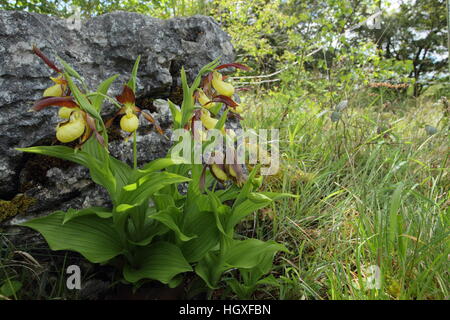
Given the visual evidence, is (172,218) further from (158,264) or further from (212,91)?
(212,91)

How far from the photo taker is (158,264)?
1041mm

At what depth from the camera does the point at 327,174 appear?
170 centimetres

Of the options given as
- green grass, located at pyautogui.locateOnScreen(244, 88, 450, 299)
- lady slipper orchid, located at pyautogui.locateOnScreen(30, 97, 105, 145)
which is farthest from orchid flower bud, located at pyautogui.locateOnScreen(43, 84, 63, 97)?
green grass, located at pyautogui.locateOnScreen(244, 88, 450, 299)

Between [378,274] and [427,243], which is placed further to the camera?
[427,243]

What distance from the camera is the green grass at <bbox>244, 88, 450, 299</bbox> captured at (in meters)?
0.99

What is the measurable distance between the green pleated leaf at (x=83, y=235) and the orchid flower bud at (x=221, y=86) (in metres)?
0.58

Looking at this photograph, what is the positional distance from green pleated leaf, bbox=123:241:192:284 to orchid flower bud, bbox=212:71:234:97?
1.72 feet

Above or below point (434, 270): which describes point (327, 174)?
above

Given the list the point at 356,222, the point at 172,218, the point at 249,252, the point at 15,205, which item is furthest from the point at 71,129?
the point at 356,222

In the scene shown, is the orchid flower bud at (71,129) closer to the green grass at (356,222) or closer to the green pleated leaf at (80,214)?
the green pleated leaf at (80,214)

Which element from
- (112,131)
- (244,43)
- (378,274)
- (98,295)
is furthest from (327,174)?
(244,43)

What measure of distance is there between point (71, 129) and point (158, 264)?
19.6 inches

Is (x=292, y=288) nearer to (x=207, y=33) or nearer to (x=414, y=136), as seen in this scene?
(x=207, y=33)
